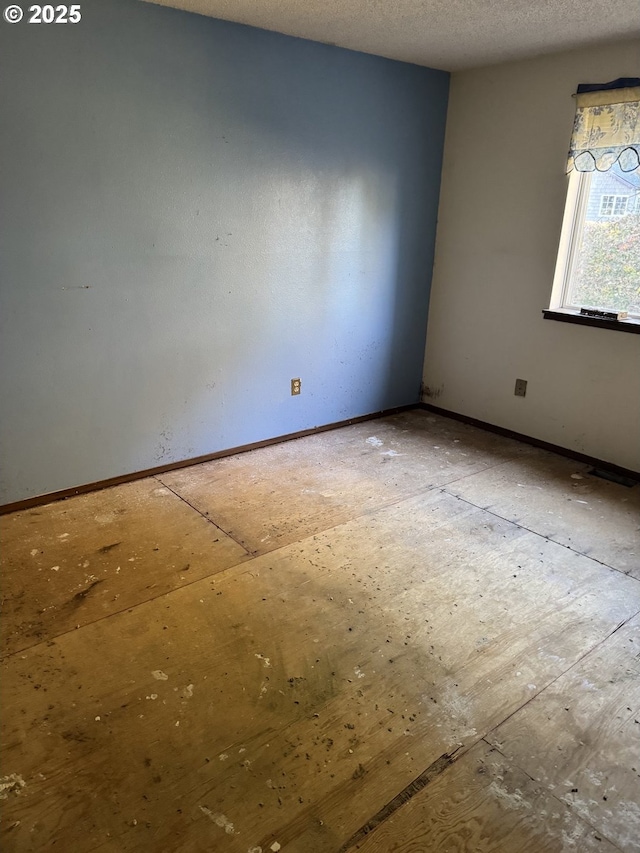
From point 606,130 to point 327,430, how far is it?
2.30 metres

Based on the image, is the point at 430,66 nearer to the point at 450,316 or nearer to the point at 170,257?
the point at 450,316

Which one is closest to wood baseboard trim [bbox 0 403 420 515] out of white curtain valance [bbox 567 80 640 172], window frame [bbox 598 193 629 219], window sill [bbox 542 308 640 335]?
window sill [bbox 542 308 640 335]

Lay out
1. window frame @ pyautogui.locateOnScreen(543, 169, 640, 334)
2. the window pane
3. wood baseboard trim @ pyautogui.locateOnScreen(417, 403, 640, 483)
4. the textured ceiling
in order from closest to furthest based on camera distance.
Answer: the textured ceiling
the window pane
window frame @ pyautogui.locateOnScreen(543, 169, 640, 334)
wood baseboard trim @ pyautogui.locateOnScreen(417, 403, 640, 483)

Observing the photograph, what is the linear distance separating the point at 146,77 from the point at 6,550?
217 cm

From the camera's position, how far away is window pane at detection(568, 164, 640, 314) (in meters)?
3.21

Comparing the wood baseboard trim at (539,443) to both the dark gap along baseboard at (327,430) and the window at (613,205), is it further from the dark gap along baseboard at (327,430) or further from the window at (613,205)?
the window at (613,205)

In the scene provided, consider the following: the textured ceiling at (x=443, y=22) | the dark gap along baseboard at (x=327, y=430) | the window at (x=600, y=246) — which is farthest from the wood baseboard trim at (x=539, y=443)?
the textured ceiling at (x=443, y=22)

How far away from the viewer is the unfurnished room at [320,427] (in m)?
1.58

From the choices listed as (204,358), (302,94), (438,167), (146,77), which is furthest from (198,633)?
(438,167)

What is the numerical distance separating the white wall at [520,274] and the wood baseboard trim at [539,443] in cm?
4

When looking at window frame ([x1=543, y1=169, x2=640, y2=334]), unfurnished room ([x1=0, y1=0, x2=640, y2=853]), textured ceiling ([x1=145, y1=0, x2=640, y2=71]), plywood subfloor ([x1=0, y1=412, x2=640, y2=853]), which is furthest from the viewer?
window frame ([x1=543, y1=169, x2=640, y2=334])

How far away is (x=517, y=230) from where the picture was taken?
3.70 metres

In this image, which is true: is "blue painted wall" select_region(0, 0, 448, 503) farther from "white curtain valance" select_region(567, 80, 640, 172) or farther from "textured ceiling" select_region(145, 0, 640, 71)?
"white curtain valance" select_region(567, 80, 640, 172)

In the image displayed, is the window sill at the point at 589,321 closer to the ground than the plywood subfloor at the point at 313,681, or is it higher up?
higher up
